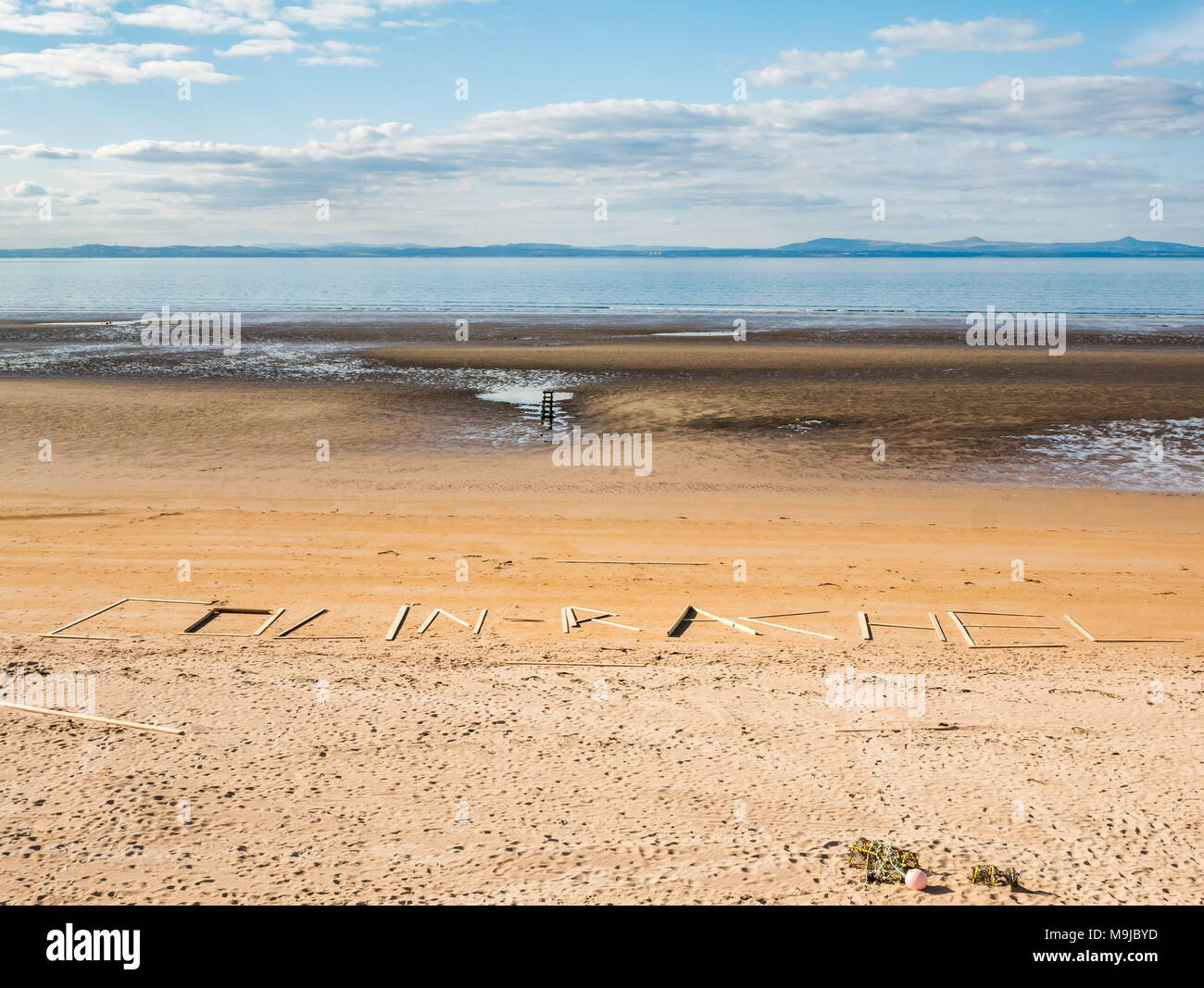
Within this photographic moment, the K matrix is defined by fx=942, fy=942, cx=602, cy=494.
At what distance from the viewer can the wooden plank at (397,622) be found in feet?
40.9

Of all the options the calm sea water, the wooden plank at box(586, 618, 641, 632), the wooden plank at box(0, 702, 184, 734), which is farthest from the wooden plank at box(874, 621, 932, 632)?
the calm sea water

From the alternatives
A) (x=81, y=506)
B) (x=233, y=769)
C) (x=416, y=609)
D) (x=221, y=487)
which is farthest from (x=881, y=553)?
(x=81, y=506)

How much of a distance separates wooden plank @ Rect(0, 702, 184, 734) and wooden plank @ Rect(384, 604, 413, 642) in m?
3.35

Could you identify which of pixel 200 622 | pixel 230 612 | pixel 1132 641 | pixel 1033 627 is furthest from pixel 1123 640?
pixel 200 622

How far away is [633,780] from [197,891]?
365 centimetres

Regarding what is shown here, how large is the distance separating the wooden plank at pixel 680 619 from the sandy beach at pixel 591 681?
0.75 ft

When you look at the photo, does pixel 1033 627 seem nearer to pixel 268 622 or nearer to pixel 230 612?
pixel 268 622

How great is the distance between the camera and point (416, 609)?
1356 cm

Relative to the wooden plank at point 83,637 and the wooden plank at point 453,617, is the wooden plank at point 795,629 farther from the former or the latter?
the wooden plank at point 83,637

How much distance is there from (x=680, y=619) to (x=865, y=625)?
8.24ft

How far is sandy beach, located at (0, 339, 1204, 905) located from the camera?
7.37 meters

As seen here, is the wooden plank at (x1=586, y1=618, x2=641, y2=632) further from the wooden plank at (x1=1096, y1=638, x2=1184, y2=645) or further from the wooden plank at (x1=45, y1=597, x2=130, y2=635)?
the wooden plank at (x1=45, y1=597, x2=130, y2=635)

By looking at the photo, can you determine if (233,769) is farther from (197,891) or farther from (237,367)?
(237,367)
